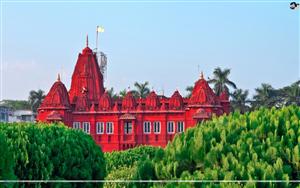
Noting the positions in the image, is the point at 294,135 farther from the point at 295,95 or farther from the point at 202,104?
the point at 295,95

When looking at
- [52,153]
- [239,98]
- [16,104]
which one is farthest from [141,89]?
[52,153]

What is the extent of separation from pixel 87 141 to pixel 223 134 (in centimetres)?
869

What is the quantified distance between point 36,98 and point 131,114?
77.1 ft

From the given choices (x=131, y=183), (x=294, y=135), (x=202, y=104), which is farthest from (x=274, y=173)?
(x=202, y=104)

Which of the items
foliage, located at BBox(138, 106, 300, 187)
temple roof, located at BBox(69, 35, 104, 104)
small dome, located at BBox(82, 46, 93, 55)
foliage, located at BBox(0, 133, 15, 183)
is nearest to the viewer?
foliage, located at BBox(138, 106, 300, 187)

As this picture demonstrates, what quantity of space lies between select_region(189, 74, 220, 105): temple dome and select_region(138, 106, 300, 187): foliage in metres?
44.2

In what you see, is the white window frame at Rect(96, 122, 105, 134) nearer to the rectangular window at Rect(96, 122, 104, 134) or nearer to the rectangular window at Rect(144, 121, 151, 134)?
the rectangular window at Rect(96, 122, 104, 134)

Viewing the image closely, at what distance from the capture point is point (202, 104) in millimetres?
52531

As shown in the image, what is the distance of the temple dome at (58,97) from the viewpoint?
53.1m

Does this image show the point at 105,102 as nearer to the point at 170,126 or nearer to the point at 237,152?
the point at 170,126

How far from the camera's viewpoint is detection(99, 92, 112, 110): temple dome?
5462cm

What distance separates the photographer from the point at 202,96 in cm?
5294

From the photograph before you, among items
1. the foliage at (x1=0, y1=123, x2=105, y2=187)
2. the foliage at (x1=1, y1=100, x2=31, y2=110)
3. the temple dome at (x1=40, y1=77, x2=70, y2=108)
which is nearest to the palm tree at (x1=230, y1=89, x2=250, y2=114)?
the temple dome at (x1=40, y1=77, x2=70, y2=108)

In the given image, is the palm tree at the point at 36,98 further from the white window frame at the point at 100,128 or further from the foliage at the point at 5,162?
the foliage at the point at 5,162
